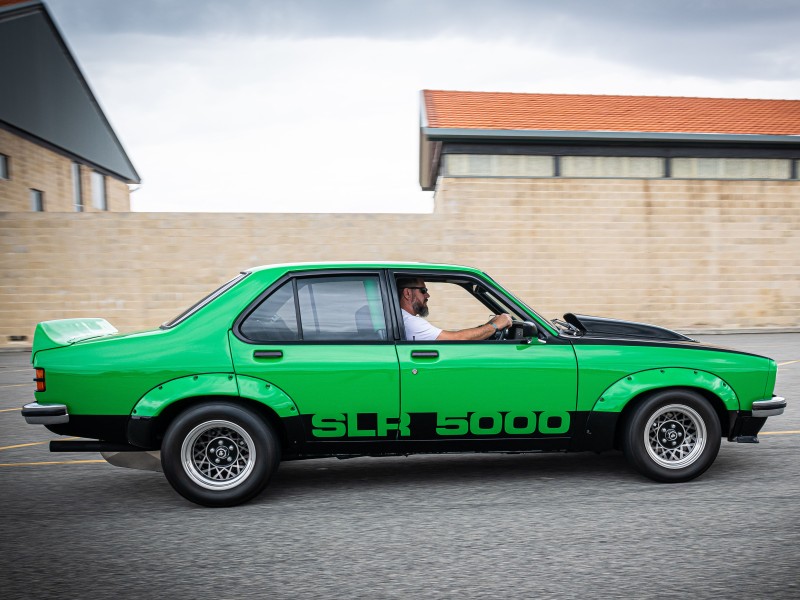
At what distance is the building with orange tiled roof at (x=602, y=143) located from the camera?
21078mm

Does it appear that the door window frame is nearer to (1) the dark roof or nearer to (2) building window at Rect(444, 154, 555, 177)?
(2) building window at Rect(444, 154, 555, 177)

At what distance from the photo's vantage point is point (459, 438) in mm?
5102

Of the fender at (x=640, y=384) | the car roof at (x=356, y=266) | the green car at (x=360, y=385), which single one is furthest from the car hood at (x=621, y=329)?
→ the car roof at (x=356, y=266)

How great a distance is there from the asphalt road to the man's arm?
1033 mm

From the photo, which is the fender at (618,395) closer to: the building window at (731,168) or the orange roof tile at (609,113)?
the orange roof tile at (609,113)

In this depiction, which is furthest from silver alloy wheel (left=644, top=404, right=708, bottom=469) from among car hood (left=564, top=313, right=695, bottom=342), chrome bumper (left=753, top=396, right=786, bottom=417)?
car hood (left=564, top=313, right=695, bottom=342)

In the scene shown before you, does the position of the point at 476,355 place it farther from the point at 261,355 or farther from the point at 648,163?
the point at 648,163

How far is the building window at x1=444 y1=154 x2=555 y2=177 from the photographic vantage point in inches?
829

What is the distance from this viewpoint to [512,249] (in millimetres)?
21141

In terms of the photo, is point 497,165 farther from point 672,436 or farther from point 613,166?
point 672,436

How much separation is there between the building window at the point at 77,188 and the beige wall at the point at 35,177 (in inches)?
5.9

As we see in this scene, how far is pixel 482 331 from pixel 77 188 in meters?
26.4

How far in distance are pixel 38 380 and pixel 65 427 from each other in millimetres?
336

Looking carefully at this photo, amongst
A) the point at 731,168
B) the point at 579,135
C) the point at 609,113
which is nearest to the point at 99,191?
the point at 579,135
